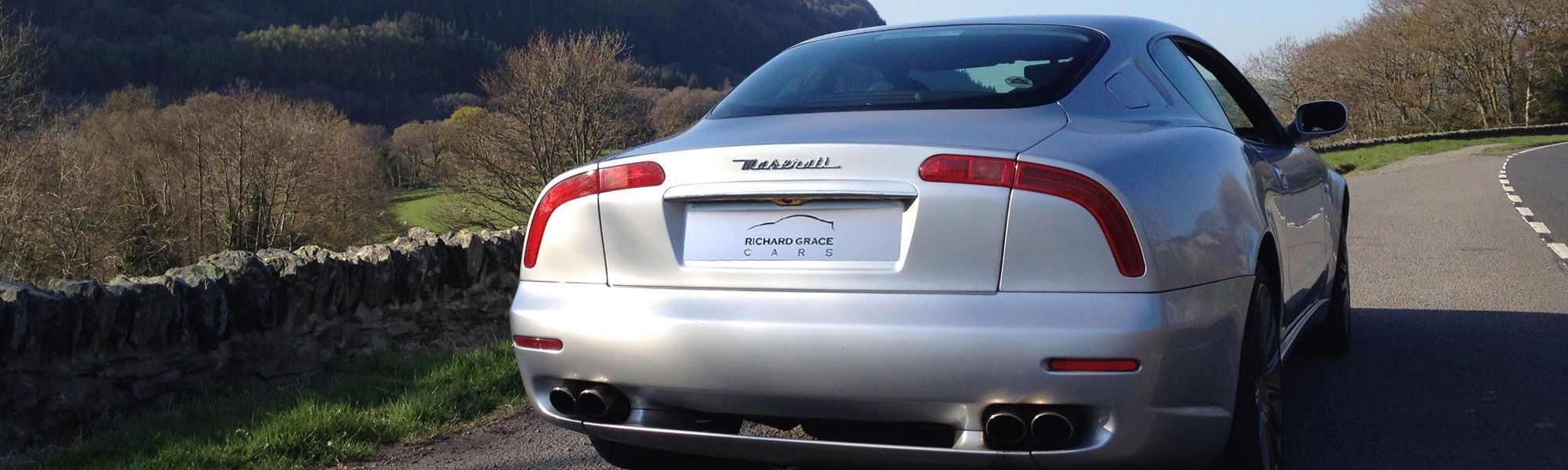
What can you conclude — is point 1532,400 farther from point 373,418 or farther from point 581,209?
point 373,418

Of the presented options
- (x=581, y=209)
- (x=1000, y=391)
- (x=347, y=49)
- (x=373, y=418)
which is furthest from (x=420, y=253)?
(x=347, y=49)

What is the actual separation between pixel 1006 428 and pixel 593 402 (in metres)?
1.00

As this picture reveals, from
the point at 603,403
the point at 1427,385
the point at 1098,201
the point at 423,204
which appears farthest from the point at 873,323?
the point at 423,204

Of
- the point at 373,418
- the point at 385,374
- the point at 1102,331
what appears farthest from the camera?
the point at 385,374

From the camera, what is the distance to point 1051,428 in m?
2.59

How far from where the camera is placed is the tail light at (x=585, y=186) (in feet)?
9.71

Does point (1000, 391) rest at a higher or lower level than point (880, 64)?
lower

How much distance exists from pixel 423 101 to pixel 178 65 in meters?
20.6

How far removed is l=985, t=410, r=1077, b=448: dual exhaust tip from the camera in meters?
2.57

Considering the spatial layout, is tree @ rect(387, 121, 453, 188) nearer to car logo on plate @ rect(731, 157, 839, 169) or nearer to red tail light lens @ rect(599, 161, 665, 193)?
red tail light lens @ rect(599, 161, 665, 193)

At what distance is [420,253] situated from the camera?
613 cm

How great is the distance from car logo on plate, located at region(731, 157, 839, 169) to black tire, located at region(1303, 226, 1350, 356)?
3.29m

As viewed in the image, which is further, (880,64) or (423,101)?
(423,101)

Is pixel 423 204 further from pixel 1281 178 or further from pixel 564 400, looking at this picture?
pixel 564 400
